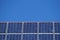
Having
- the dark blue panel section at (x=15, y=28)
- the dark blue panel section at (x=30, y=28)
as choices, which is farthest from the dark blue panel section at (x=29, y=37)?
the dark blue panel section at (x=15, y=28)

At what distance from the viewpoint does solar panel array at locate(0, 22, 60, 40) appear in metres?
7.71

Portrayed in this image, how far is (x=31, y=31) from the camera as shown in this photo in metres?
7.81

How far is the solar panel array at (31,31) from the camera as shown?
771 cm

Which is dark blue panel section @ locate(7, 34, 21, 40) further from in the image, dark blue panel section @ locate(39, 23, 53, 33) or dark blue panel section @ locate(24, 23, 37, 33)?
dark blue panel section @ locate(39, 23, 53, 33)

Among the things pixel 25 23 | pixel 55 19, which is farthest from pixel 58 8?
pixel 25 23

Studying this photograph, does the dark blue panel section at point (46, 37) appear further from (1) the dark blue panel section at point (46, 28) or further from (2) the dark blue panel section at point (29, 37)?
(2) the dark blue panel section at point (29, 37)

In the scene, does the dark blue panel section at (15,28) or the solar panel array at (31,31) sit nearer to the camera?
the solar panel array at (31,31)

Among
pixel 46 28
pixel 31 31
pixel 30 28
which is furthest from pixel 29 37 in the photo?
pixel 46 28

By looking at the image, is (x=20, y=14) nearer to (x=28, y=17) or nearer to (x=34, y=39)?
(x=28, y=17)

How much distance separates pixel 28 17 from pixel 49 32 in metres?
1.47

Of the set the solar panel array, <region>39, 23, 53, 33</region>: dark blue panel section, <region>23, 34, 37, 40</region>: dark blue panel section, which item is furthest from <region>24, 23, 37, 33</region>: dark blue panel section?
<region>39, 23, 53, 33</region>: dark blue panel section

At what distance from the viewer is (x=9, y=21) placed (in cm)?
807

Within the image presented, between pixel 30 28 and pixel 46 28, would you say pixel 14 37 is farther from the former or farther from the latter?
pixel 46 28

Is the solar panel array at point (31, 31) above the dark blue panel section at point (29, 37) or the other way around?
above
